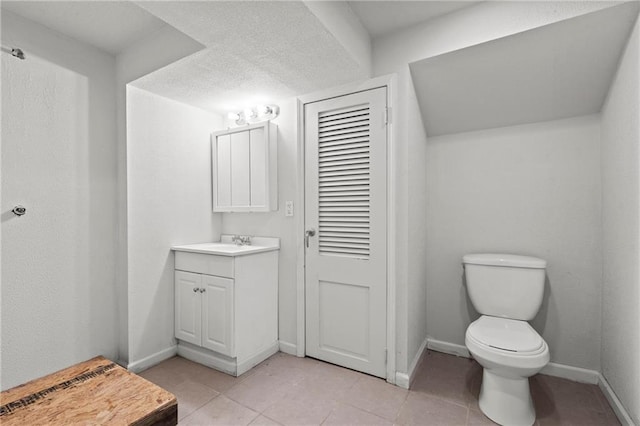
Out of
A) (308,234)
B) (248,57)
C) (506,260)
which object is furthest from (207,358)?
(506,260)

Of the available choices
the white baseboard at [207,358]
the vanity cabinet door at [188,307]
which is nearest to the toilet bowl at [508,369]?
the white baseboard at [207,358]

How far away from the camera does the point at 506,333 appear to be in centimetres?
173

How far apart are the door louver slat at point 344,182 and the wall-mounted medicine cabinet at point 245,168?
0.42 meters

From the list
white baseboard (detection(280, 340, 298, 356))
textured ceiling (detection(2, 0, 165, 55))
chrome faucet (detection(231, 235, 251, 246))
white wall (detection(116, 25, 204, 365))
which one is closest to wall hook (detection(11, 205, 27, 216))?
white wall (detection(116, 25, 204, 365))

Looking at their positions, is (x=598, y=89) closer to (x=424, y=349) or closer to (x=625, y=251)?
(x=625, y=251)

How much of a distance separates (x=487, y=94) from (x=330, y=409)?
7.00 feet

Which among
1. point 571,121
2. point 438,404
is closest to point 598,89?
point 571,121

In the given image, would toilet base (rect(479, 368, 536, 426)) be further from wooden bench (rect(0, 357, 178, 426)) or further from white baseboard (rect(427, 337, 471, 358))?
wooden bench (rect(0, 357, 178, 426))

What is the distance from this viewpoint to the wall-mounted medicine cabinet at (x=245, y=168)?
2.43 m

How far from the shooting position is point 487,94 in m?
1.97

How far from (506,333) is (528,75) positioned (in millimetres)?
1496

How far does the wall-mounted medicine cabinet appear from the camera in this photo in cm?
243

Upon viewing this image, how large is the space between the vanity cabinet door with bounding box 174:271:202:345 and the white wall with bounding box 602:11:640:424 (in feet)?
8.18

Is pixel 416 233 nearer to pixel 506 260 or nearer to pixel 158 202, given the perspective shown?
pixel 506 260
